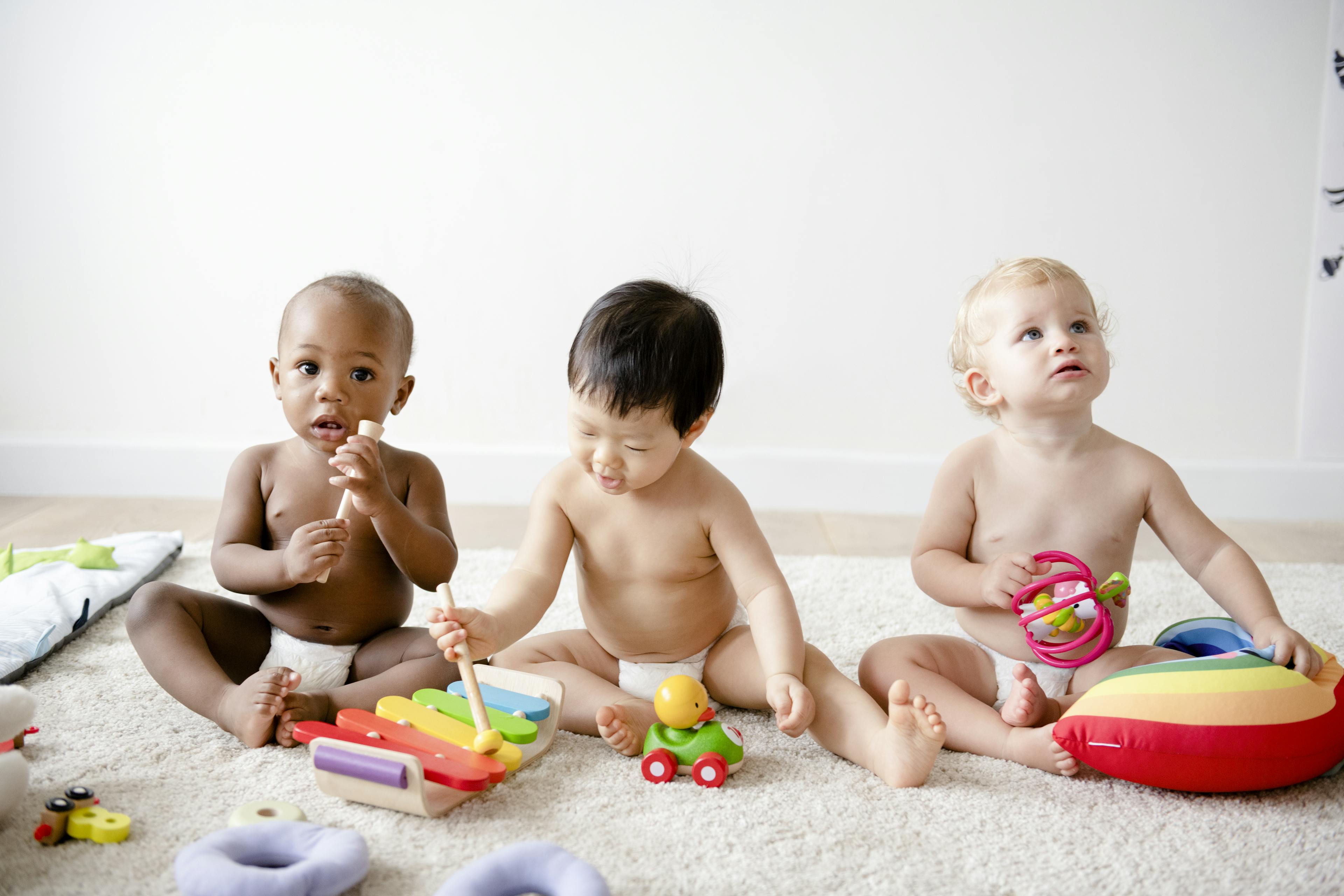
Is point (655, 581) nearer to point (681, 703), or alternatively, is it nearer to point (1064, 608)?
point (681, 703)

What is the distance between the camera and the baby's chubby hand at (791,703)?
0.91m

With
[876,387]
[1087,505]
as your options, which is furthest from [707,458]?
[1087,505]

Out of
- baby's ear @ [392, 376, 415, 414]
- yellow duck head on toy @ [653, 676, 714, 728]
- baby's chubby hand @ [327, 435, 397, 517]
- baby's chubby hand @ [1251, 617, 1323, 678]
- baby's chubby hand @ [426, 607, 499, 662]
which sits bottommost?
yellow duck head on toy @ [653, 676, 714, 728]

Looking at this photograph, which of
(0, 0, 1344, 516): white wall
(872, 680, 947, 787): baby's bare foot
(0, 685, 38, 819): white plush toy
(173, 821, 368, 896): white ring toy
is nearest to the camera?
(173, 821, 368, 896): white ring toy

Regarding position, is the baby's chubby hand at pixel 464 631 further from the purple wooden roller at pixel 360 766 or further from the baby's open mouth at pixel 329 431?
the baby's open mouth at pixel 329 431

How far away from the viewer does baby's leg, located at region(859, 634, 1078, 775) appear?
964mm

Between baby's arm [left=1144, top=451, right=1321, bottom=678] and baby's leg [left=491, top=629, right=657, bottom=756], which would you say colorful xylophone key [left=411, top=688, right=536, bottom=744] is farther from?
baby's arm [left=1144, top=451, right=1321, bottom=678]

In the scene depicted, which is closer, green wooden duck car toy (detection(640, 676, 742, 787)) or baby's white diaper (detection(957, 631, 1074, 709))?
green wooden duck car toy (detection(640, 676, 742, 787))

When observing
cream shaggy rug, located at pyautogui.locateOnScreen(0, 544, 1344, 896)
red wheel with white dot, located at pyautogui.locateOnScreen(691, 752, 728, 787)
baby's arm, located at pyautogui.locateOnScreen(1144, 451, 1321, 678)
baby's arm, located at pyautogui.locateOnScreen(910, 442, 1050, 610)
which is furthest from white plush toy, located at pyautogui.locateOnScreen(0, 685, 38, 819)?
baby's arm, located at pyautogui.locateOnScreen(1144, 451, 1321, 678)

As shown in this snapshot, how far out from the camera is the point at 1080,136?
2062 mm

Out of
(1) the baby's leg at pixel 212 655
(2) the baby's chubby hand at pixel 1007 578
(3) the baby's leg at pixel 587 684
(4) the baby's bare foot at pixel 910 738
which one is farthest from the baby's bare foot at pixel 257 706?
(2) the baby's chubby hand at pixel 1007 578

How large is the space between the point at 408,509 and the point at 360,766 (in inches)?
13.8

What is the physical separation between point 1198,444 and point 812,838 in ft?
5.63

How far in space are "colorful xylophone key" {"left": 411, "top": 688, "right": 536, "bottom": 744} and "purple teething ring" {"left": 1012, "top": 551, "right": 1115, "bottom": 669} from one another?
1.62 ft
